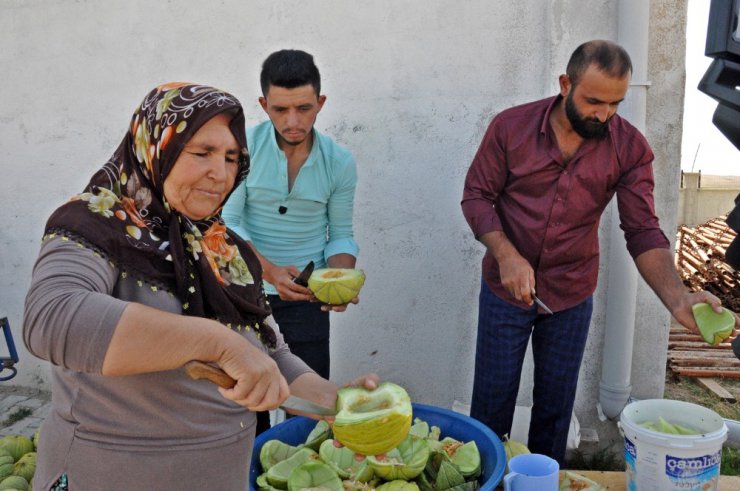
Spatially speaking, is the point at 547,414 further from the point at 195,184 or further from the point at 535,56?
the point at 195,184

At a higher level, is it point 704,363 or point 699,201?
point 699,201

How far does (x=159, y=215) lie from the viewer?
1.58 m

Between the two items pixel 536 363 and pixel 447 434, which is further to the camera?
pixel 536 363

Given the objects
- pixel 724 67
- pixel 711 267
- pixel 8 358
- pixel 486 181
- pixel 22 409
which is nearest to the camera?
pixel 724 67

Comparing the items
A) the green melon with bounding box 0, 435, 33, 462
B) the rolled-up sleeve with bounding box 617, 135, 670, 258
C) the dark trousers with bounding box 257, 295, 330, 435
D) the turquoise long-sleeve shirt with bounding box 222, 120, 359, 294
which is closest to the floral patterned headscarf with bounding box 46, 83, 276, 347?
the turquoise long-sleeve shirt with bounding box 222, 120, 359, 294

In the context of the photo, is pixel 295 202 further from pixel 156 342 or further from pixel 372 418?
pixel 156 342

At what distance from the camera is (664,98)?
12.2ft

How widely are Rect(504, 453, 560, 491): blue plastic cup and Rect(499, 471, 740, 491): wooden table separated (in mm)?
327

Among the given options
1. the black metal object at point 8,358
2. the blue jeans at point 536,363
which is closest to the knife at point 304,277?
the blue jeans at point 536,363

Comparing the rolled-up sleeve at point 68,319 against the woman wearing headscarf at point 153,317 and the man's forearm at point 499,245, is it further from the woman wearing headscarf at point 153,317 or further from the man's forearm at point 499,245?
the man's forearm at point 499,245

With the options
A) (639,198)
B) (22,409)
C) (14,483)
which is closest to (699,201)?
(639,198)

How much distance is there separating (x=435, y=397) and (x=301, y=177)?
1.91 m

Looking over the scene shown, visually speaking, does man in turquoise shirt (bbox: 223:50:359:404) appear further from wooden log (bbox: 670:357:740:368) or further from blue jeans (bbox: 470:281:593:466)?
wooden log (bbox: 670:357:740:368)

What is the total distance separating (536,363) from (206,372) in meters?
2.39
